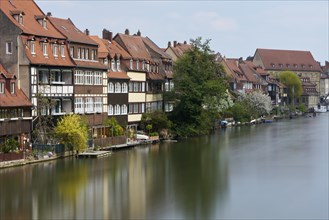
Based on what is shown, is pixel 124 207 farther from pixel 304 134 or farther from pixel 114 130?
pixel 304 134

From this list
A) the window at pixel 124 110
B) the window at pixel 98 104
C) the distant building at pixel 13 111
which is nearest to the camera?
the distant building at pixel 13 111

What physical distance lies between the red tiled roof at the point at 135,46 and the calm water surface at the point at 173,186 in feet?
43.8

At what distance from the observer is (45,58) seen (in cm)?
4356

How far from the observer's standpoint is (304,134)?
67.8 m

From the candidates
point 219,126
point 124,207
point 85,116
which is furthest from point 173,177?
point 219,126

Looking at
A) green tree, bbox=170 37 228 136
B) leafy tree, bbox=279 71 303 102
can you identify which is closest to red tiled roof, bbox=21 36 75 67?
green tree, bbox=170 37 228 136

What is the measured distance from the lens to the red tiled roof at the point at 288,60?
144000 mm

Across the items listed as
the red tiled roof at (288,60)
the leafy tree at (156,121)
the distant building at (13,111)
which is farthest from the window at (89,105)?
the red tiled roof at (288,60)

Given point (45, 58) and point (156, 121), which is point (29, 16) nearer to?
point (45, 58)

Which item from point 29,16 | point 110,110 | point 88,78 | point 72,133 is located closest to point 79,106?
point 88,78

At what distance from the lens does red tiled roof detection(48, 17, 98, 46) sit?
47594 mm

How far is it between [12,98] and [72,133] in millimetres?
4413

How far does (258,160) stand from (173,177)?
34.3 ft

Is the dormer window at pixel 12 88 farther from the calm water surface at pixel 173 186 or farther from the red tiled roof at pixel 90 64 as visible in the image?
the red tiled roof at pixel 90 64
